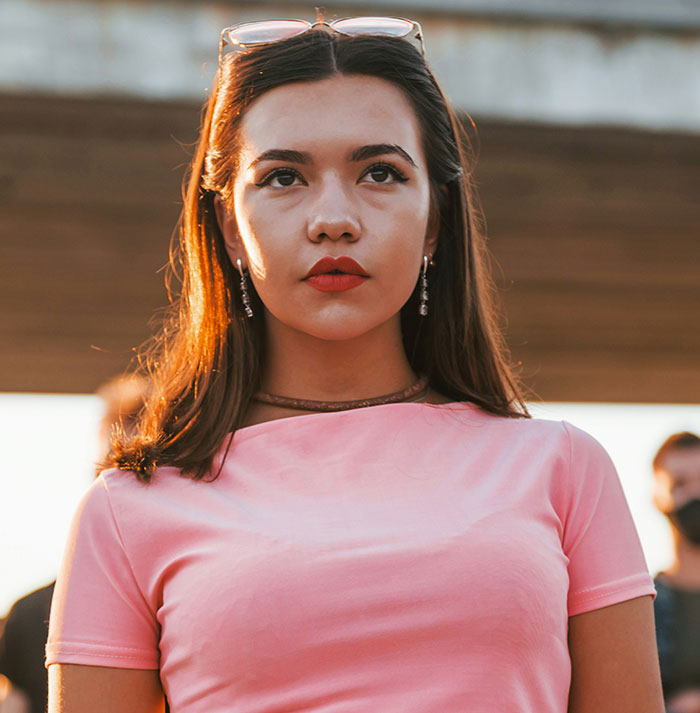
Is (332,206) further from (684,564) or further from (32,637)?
(684,564)

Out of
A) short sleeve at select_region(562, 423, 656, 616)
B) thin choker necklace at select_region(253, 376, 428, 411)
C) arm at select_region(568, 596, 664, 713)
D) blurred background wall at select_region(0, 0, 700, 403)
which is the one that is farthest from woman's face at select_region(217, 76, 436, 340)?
blurred background wall at select_region(0, 0, 700, 403)

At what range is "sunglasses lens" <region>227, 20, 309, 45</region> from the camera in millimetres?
Result: 1494

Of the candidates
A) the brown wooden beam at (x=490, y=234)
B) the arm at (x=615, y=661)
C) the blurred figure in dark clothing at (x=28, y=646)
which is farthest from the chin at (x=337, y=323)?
the brown wooden beam at (x=490, y=234)

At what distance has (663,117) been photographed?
5719mm

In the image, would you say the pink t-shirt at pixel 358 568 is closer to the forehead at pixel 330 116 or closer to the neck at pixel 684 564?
the forehead at pixel 330 116

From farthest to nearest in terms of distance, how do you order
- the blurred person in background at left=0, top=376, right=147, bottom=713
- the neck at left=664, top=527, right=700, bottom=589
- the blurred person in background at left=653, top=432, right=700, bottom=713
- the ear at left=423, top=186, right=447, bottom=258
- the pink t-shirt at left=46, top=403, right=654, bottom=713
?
the neck at left=664, top=527, right=700, bottom=589
the blurred person in background at left=653, top=432, right=700, bottom=713
the blurred person in background at left=0, top=376, right=147, bottom=713
the ear at left=423, top=186, right=447, bottom=258
the pink t-shirt at left=46, top=403, right=654, bottom=713

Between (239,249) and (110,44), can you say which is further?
(110,44)

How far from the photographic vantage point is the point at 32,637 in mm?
2707

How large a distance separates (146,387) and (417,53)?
0.96m

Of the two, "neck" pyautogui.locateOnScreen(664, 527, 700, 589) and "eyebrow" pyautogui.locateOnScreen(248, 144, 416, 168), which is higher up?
"eyebrow" pyautogui.locateOnScreen(248, 144, 416, 168)

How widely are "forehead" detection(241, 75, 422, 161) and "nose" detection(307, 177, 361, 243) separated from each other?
0.21 feet

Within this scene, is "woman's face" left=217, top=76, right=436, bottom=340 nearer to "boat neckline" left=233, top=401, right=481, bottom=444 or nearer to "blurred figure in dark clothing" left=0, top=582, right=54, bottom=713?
"boat neckline" left=233, top=401, right=481, bottom=444

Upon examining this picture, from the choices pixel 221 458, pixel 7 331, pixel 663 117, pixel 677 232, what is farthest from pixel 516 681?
pixel 7 331

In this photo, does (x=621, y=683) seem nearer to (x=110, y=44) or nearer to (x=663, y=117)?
(x=110, y=44)
